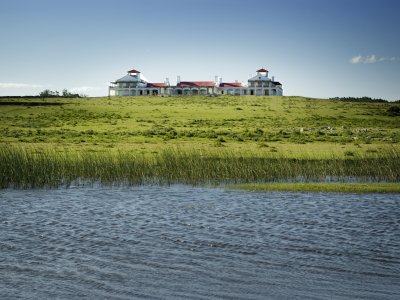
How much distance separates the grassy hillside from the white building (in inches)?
1700

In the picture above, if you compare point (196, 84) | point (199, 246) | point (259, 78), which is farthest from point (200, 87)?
point (199, 246)

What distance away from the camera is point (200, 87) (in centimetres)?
14138

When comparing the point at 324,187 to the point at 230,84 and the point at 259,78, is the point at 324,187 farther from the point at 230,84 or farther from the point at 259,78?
the point at 230,84

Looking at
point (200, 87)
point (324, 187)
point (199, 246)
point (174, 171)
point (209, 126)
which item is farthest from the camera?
point (200, 87)

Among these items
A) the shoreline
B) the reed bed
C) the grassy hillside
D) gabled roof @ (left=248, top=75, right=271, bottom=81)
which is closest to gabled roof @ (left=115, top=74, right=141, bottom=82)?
gabled roof @ (left=248, top=75, right=271, bottom=81)

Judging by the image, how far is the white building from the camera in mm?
142000

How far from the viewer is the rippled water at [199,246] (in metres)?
12.0

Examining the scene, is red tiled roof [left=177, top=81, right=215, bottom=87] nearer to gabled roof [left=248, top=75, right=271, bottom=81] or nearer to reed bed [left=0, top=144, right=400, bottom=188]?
gabled roof [left=248, top=75, right=271, bottom=81]

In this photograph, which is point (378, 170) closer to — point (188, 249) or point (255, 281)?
point (188, 249)

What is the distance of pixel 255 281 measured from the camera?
491 inches

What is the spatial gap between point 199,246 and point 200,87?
126947 mm

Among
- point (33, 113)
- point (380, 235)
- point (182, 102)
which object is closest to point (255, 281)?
point (380, 235)

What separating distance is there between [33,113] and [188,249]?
6286 centimetres

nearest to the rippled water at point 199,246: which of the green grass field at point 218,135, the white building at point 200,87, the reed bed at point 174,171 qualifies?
the reed bed at point 174,171
